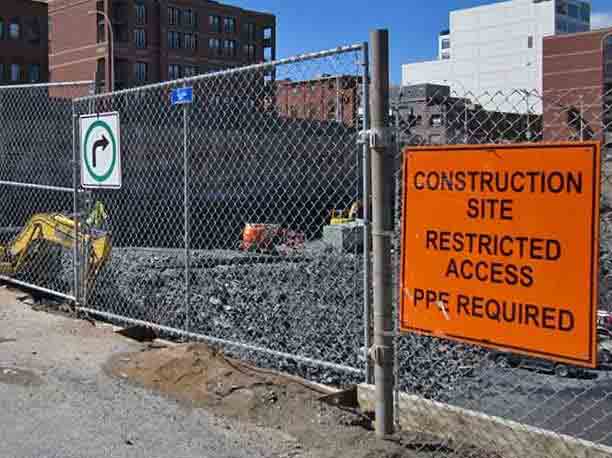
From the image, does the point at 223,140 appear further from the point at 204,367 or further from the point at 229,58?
the point at 229,58

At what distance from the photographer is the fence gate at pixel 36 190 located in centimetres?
1109

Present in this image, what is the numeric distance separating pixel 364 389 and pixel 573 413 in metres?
4.96

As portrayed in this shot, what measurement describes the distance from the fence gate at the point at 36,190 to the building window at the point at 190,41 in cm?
4447

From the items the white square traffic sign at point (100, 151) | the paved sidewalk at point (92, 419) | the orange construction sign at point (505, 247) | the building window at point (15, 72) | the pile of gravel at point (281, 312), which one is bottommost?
the pile of gravel at point (281, 312)

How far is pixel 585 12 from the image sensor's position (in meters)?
114

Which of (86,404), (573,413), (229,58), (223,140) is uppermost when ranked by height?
(229,58)

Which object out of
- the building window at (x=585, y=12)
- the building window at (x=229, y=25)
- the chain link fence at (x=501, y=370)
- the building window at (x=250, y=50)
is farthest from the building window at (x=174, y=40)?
the chain link fence at (x=501, y=370)

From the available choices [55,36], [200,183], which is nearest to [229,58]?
[55,36]

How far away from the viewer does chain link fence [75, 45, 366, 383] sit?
6898 millimetres

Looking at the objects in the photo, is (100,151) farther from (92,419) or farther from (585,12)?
(585,12)

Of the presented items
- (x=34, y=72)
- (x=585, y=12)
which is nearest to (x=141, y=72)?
(x=34, y=72)

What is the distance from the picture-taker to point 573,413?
356 inches

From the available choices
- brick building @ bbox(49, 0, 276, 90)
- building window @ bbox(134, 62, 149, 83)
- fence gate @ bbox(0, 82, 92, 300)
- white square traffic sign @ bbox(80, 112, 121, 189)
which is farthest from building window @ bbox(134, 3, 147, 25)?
white square traffic sign @ bbox(80, 112, 121, 189)

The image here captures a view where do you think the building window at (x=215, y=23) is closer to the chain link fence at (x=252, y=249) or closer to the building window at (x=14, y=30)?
the building window at (x=14, y=30)
